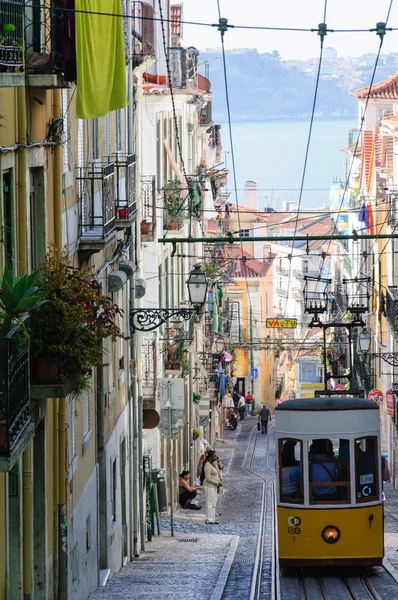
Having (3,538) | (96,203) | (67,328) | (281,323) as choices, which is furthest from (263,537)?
(281,323)

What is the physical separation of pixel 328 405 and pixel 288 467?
931 millimetres

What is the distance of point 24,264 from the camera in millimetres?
11086

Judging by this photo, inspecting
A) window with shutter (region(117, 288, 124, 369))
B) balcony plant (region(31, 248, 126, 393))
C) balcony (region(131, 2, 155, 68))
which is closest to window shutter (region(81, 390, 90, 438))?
window with shutter (region(117, 288, 124, 369))

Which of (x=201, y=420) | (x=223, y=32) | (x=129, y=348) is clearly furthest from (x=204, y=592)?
(x=201, y=420)

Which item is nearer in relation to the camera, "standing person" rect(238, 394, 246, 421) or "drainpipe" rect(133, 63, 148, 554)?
"drainpipe" rect(133, 63, 148, 554)

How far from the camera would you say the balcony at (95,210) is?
14820 millimetres

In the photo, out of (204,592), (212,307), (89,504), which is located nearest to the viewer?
(204,592)

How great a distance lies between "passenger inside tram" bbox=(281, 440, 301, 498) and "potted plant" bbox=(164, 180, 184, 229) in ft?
Result: 45.6

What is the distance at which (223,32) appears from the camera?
13875mm

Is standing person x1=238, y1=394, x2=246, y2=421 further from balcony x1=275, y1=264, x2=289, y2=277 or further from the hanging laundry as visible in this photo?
the hanging laundry

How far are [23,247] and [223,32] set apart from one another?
4.11 metres

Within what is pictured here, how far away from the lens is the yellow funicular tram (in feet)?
53.2

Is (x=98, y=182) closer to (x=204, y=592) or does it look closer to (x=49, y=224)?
(x=49, y=224)

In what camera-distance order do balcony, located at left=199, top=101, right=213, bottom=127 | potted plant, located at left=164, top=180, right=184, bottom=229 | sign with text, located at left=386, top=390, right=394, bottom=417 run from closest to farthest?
potted plant, located at left=164, top=180, right=184, bottom=229 → sign with text, located at left=386, top=390, right=394, bottom=417 → balcony, located at left=199, top=101, right=213, bottom=127
